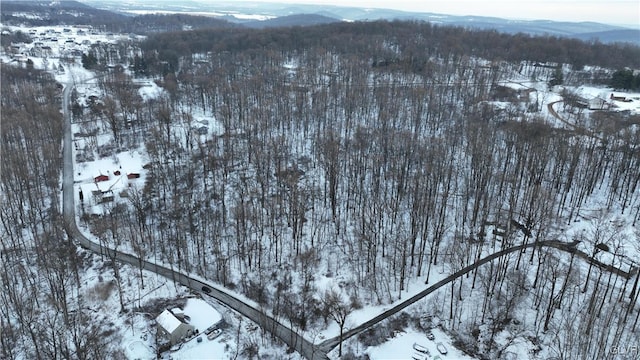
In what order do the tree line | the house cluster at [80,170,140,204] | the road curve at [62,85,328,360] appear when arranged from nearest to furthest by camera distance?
the road curve at [62,85,328,360] < the house cluster at [80,170,140,204] < the tree line

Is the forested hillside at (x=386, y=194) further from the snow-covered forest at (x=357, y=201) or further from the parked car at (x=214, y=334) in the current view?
the parked car at (x=214, y=334)

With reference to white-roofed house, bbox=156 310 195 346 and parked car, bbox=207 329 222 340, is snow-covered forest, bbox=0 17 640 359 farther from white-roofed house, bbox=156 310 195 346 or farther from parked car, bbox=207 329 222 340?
parked car, bbox=207 329 222 340

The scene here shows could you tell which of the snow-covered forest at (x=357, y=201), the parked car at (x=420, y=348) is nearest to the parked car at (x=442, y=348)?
the parked car at (x=420, y=348)

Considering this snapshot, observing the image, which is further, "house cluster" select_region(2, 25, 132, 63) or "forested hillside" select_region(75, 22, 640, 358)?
"house cluster" select_region(2, 25, 132, 63)

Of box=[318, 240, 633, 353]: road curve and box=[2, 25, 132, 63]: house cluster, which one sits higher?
box=[2, 25, 132, 63]: house cluster

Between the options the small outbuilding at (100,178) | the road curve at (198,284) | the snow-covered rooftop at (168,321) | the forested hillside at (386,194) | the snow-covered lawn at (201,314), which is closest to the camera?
the snow-covered rooftop at (168,321)

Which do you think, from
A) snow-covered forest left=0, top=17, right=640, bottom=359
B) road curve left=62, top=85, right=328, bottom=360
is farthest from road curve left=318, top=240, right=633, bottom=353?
road curve left=62, top=85, right=328, bottom=360

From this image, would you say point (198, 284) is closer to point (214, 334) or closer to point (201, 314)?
point (201, 314)

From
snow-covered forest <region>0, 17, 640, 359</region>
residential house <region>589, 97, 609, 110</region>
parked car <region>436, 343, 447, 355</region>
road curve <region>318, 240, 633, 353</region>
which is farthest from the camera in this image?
residential house <region>589, 97, 609, 110</region>
